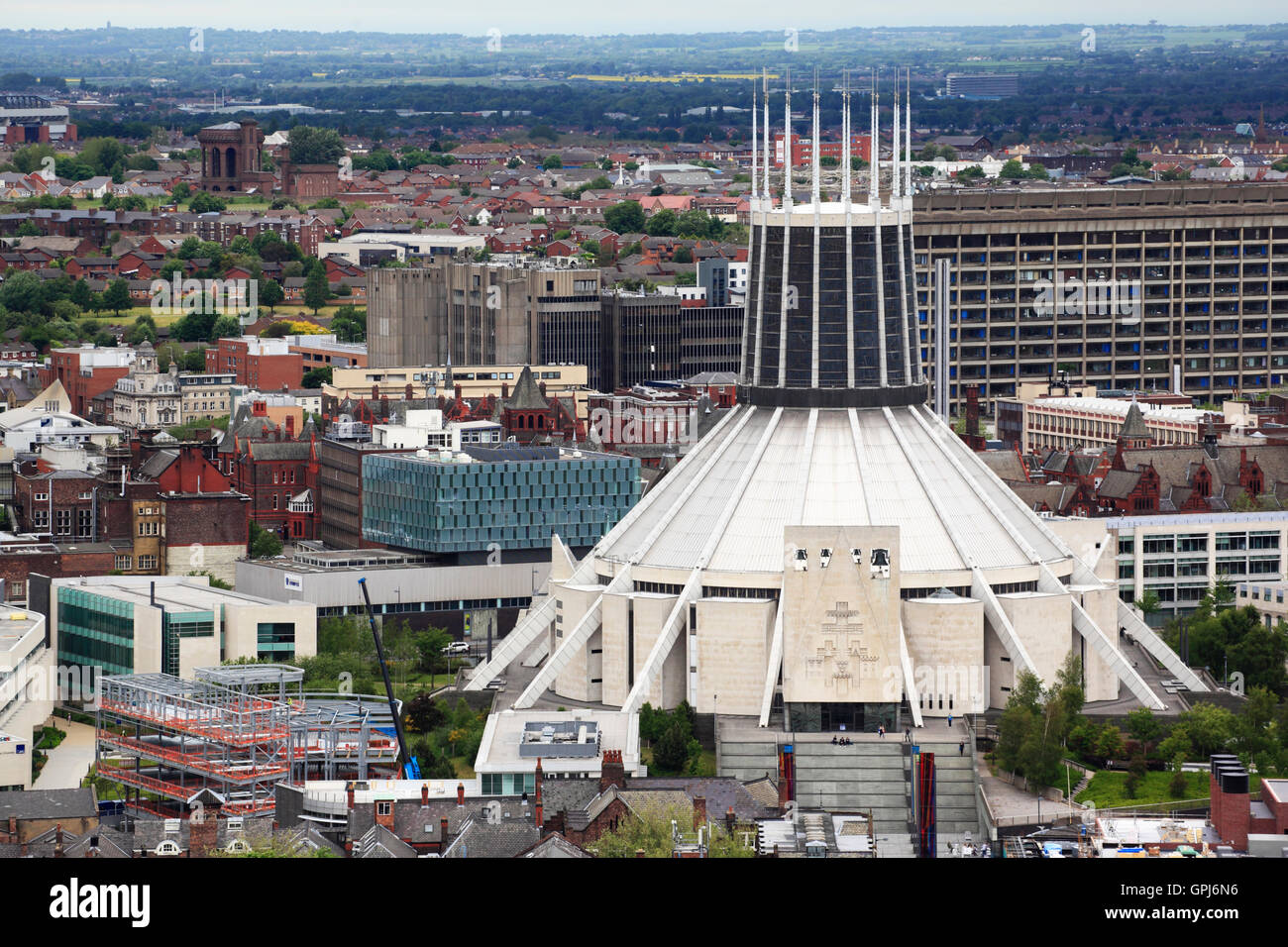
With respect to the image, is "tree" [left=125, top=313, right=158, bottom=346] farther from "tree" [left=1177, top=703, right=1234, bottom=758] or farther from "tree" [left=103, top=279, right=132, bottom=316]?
"tree" [left=1177, top=703, right=1234, bottom=758]

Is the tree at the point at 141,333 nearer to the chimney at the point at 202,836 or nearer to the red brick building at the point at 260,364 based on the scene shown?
the red brick building at the point at 260,364

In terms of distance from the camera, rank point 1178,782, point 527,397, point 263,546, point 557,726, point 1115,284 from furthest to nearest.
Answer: point 1115,284 → point 527,397 → point 263,546 → point 557,726 → point 1178,782

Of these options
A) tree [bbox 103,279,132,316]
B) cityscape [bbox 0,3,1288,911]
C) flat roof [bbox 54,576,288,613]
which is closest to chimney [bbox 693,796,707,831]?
cityscape [bbox 0,3,1288,911]

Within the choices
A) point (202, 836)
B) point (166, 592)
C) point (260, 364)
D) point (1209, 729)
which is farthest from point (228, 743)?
point (260, 364)

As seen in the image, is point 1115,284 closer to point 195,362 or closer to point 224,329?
point 195,362

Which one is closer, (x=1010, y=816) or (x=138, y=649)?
(x=1010, y=816)

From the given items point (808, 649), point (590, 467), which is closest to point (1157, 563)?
point (590, 467)
